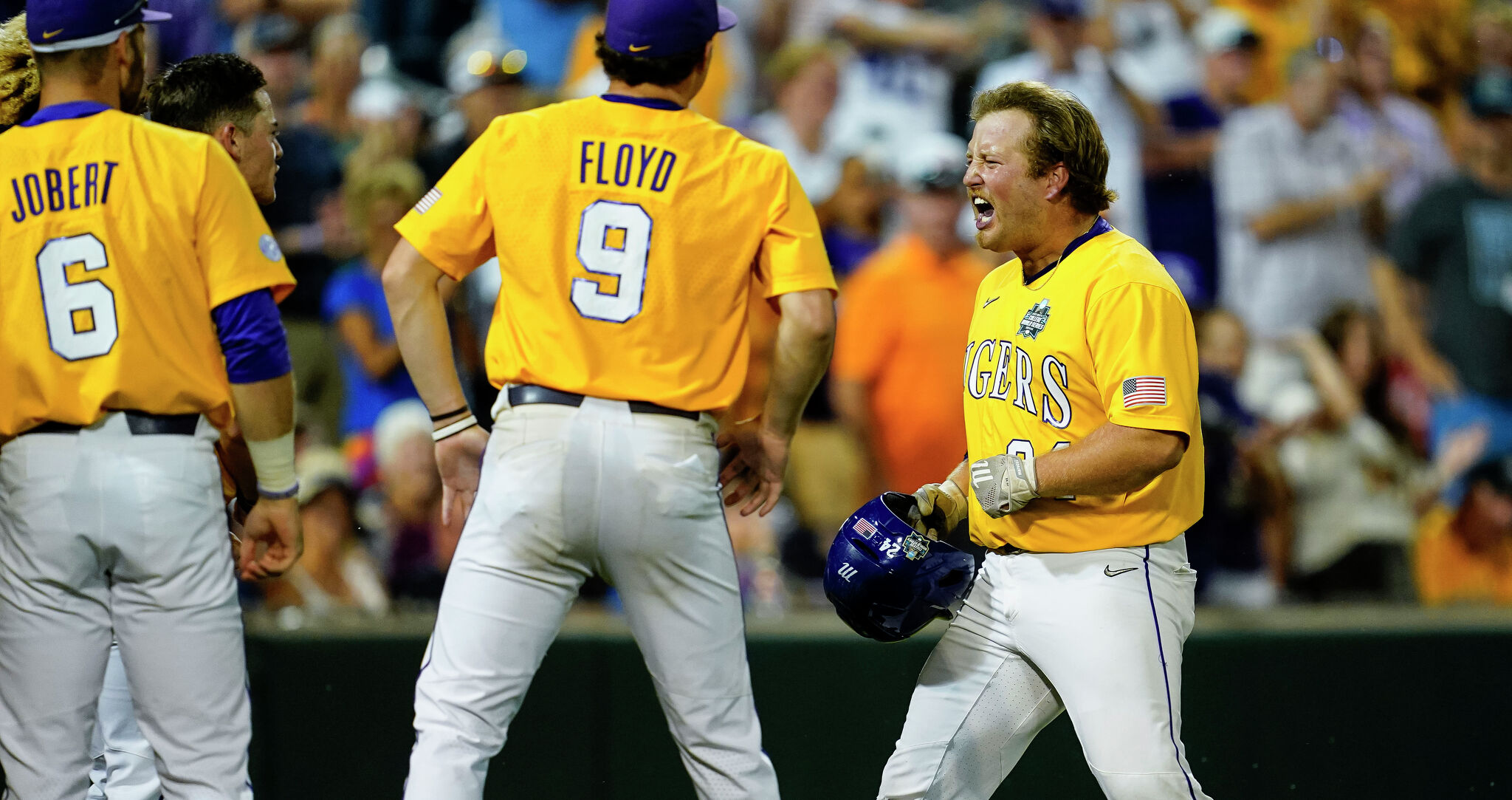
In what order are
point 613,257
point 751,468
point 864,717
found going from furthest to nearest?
point 864,717, point 751,468, point 613,257

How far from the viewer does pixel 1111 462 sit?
317 centimetres

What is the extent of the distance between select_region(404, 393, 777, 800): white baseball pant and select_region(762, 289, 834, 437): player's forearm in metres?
0.31

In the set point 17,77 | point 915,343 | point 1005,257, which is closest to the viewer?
point 17,77

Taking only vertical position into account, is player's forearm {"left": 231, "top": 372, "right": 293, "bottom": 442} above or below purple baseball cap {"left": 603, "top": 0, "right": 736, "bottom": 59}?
below

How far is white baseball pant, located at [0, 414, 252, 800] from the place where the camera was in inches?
124

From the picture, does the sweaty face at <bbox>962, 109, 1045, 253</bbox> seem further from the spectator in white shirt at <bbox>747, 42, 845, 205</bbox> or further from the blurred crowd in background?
the spectator in white shirt at <bbox>747, 42, 845, 205</bbox>

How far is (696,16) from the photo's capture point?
11.5 feet

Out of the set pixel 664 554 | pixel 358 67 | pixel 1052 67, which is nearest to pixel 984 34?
pixel 1052 67

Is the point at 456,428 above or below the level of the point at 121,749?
above

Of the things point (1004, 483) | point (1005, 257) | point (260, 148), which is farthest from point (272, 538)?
point (1005, 257)

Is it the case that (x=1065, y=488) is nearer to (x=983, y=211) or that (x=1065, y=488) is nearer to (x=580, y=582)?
(x=983, y=211)

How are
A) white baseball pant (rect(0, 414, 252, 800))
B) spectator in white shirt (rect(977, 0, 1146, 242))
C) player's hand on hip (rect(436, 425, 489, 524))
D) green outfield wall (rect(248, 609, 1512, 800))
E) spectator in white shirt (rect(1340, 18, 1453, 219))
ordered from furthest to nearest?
spectator in white shirt (rect(1340, 18, 1453, 219)) < spectator in white shirt (rect(977, 0, 1146, 242)) < green outfield wall (rect(248, 609, 1512, 800)) < player's hand on hip (rect(436, 425, 489, 524)) < white baseball pant (rect(0, 414, 252, 800))

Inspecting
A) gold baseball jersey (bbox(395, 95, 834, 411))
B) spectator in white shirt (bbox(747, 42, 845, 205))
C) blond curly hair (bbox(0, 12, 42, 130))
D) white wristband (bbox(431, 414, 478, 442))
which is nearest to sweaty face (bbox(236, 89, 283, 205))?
blond curly hair (bbox(0, 12, 42, 130))

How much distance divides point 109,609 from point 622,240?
133cm
